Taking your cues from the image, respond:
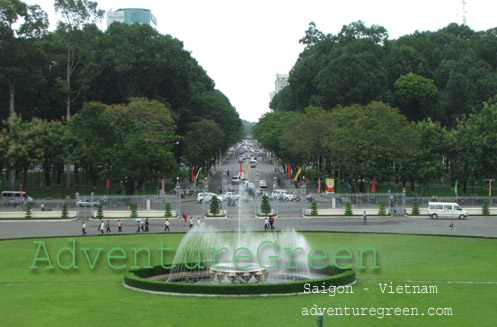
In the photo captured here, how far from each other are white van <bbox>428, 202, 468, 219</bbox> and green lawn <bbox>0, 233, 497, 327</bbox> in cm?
2414

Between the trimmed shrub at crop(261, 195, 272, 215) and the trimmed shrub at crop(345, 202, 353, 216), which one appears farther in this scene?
the trimmed shrub at crop(261, 195, 272, 215)

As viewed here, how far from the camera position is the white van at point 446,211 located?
2518 inches

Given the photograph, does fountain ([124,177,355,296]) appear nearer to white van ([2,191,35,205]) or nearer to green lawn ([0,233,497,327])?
green lawn ([0,233,497,327])

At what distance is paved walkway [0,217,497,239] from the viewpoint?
175ft

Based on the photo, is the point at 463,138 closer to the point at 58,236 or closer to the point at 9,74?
the point at 58,236

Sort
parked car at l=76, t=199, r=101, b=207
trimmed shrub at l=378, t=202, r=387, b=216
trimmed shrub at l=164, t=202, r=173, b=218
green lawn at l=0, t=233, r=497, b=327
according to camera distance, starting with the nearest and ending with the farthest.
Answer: green lawn at l=0, t=233, r=497, b=327 < trimmed shrub at l=378, t=202, r=387, b=216 < trimmed shrub at l=164, t=202, r=173, b=218 < parked car at l=76, t=199, r=101, b=207

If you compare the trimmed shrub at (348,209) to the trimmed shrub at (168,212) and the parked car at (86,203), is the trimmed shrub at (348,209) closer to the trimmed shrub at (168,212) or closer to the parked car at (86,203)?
the trimmed shrub at (168,212)

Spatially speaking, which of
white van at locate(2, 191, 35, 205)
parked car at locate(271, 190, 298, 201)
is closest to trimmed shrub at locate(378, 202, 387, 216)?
parked car at locate(271, 190, 298, 201)

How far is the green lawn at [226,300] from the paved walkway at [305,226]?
13.2 metres

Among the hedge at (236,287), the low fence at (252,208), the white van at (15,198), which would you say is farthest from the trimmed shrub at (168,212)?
the hedge at (236,287)

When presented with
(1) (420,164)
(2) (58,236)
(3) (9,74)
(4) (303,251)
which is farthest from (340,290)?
(3) (9,74)

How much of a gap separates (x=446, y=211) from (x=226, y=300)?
42.3 metres

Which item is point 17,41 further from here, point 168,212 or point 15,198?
point 168,212

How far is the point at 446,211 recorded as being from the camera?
64375 mm
